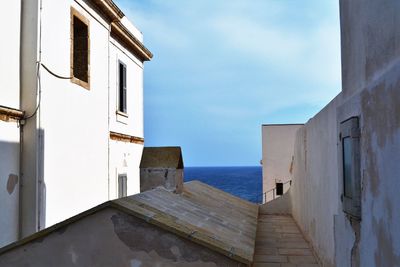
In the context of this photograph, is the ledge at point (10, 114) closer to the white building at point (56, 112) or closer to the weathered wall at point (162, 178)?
the white building at point (56, 112)

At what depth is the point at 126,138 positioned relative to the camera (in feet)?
42.6

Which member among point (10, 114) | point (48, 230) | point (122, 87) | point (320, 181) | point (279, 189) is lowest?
point (279, 189)

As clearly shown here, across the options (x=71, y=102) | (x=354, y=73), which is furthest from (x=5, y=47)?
(x=354, y=73)

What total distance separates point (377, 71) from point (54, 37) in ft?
23.3

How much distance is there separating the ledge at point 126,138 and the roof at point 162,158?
1.64 feet

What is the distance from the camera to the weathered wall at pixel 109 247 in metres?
6.08

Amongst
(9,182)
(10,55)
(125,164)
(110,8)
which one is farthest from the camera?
(125,164)

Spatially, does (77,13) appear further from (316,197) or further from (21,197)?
(316,197)

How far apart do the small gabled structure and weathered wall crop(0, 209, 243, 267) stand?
5.89m

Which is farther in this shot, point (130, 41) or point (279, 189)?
point (279, 189)

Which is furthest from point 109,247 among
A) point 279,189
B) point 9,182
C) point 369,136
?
point 279,189

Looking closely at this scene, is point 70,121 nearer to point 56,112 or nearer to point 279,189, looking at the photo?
point 56,112

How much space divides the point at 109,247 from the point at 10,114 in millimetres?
2937

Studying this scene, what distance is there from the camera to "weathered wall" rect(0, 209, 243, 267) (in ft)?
19.9
